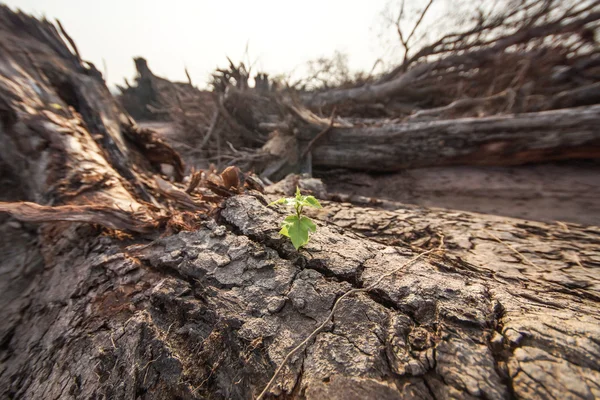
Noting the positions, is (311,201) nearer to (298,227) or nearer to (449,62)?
(298,227)

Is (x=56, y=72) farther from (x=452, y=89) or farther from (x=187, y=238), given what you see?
(x=452, y=89)

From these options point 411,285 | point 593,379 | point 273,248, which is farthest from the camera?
point 273,248

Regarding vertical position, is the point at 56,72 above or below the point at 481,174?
above

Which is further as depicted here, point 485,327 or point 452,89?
point 452,89

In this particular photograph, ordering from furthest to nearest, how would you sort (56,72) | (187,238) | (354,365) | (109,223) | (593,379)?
(56,72) < (109,223) < (187,238) < (354,365) < (593,379)

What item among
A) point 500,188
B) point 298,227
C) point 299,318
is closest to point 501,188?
point 500,188

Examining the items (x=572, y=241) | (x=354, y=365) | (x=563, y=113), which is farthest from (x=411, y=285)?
(x=563, y=113)

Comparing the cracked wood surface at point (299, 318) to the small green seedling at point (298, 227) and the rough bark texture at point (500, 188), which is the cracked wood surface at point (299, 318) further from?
the rough bark texture at point (500, 188)
